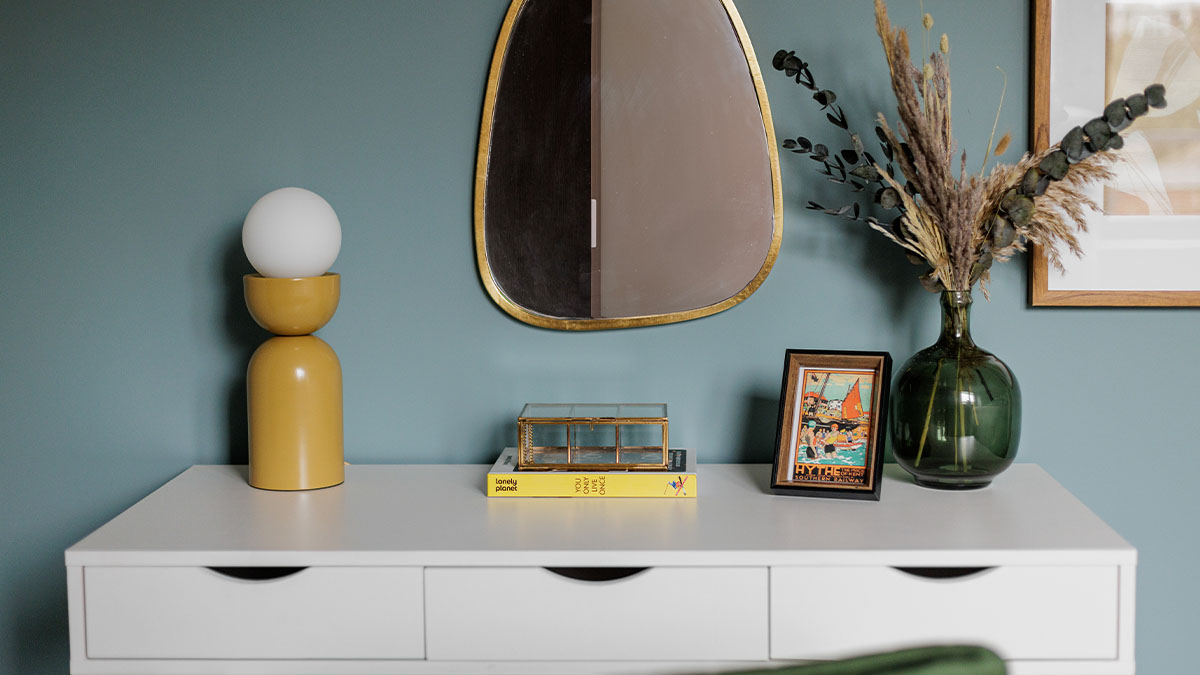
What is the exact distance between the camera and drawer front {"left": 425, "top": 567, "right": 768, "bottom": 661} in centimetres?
132

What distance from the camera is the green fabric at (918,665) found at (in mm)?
647

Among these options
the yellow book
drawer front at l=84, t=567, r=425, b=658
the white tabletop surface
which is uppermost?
the yellow book

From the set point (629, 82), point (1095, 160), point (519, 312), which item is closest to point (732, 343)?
point (519, 312)

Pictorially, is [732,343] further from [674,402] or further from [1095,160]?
[1095,160]

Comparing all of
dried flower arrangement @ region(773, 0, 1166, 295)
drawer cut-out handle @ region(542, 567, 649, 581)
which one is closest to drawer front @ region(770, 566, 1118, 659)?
drawer cut-out handle @ region(542, 567, 649, 581)

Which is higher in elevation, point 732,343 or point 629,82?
point 629,82

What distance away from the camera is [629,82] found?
1.73 metres

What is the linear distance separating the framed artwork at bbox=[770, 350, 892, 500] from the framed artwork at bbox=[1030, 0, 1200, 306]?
1.40 feet

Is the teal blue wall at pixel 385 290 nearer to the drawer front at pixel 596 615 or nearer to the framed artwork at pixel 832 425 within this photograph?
the framed artwork at pixel 832 425

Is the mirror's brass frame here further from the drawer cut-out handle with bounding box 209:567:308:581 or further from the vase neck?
the drawer cut-out handle with bounding box 209:567:308:581

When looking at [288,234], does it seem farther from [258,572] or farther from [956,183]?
[956,183]

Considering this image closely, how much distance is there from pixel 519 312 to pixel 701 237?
0.36m

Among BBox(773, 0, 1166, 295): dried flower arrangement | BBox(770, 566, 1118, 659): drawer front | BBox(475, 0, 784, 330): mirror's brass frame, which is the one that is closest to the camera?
BBox(770, 566, 1118, 659): drawer front

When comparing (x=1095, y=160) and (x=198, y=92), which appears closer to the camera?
(x=1095, y=160)
